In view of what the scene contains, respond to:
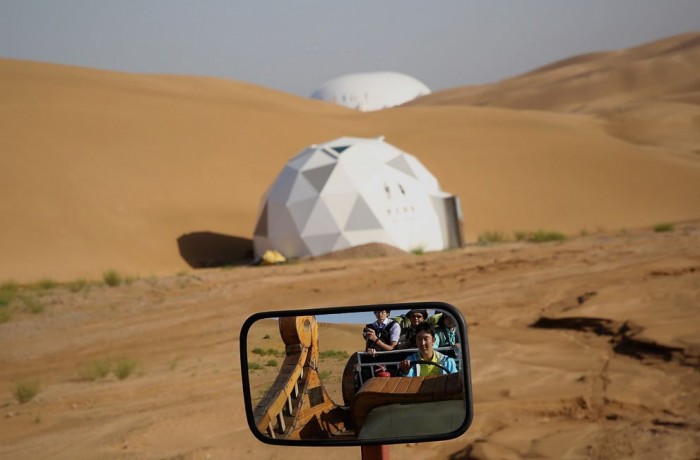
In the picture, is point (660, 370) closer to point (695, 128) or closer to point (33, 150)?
point (33, 150)

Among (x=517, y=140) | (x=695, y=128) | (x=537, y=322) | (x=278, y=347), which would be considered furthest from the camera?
(x=695, y=128)

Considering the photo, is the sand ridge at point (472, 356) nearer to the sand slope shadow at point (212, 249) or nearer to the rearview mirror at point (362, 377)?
the rearview mirror at point (362, 377)

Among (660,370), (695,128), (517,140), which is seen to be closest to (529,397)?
(660,370)

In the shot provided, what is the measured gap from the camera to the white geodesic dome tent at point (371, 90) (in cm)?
8469

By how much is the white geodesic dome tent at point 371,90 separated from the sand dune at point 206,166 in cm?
3910

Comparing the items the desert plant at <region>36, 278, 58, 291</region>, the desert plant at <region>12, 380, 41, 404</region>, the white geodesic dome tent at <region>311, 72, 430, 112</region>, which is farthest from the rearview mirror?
the white geodesic dome tent at <region>311, 72, 430, 112</region>

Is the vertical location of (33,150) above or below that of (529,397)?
above

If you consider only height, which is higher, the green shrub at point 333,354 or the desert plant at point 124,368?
the green shrub at point 333,354

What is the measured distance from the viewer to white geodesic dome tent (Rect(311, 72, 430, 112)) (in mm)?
84688

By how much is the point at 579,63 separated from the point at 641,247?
94.1 m

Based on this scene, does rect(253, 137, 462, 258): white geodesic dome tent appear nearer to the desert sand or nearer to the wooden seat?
the desert sand

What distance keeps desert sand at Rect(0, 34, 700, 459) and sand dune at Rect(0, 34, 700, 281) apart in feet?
0.32

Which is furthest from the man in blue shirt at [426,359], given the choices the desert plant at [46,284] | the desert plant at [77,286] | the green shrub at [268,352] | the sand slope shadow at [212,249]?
the sand slope shadow at [212,249]

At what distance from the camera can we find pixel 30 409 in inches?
298
